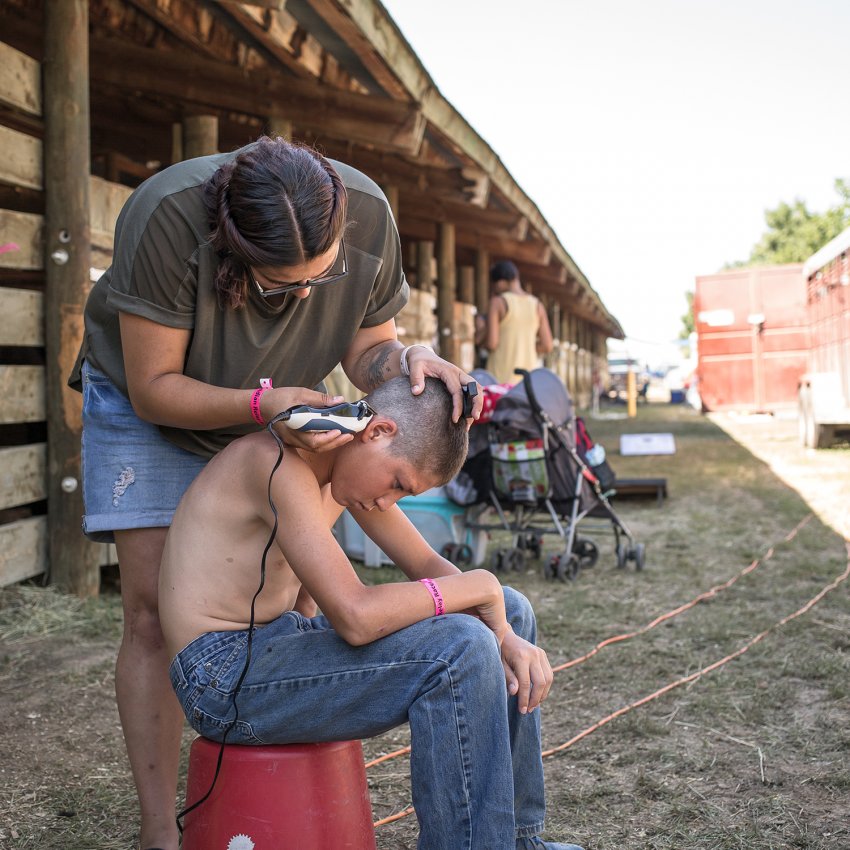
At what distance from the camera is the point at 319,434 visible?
1959 mm

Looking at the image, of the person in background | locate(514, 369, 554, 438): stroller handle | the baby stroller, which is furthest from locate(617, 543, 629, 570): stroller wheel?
the person in background

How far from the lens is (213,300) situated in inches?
89.2

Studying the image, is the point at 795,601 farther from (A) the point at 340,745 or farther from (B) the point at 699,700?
(A) the point at 340,745

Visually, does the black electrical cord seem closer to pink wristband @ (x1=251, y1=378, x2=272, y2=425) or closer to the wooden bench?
pink wristband @ (x1=251, y1=378, x2=272, y2=425)

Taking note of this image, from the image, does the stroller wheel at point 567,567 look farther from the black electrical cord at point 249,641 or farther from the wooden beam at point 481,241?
the wooden beam at point 481,241

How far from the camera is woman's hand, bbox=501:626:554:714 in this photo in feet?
7.07

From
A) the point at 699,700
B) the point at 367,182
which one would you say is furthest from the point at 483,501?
the point at 367,182

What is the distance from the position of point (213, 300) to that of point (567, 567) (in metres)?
3.69

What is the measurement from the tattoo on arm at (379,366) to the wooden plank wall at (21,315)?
8.23ft

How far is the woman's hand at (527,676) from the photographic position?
2156 mm

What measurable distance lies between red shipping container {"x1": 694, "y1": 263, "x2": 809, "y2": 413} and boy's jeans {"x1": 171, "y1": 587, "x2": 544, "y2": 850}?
57.0ft

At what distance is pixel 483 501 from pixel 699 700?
2348mm

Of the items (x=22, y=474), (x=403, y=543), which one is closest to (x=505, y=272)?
(x=22, y=474)

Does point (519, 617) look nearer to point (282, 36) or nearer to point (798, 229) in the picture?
point (282, 36)
